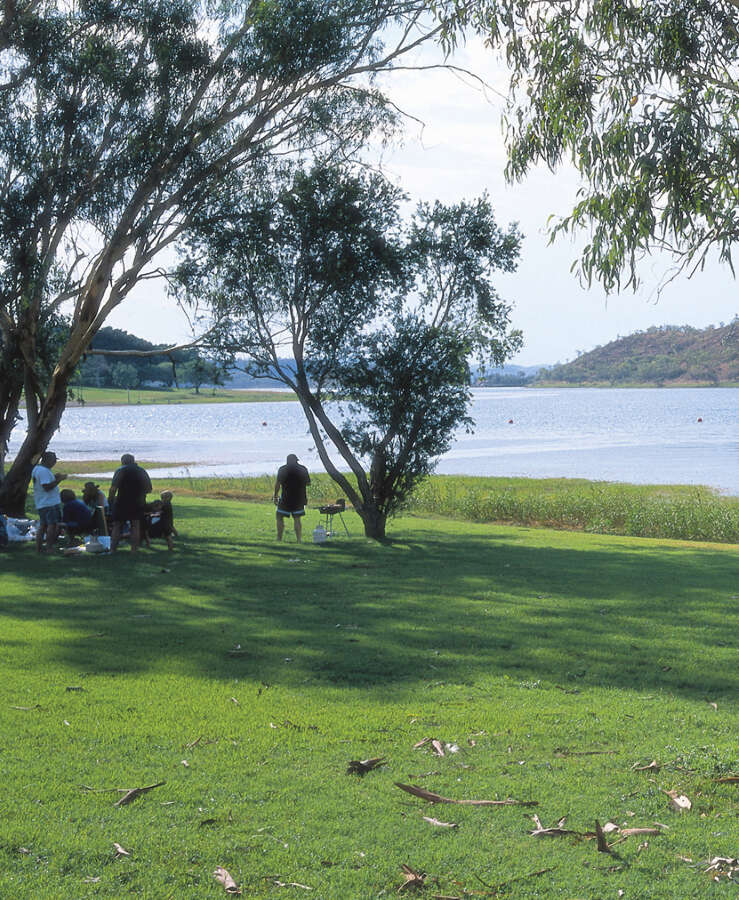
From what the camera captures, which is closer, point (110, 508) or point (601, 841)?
point (601, 841)

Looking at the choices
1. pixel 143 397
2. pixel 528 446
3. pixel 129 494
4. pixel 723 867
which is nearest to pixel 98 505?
pixel 129 494

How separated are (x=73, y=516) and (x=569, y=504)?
55.5 feet

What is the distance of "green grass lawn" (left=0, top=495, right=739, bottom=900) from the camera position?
14.3 feet

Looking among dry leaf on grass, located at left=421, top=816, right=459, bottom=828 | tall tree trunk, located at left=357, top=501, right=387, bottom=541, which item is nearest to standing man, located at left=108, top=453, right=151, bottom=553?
tall tree trunk, located at left=357, top=501, right=387, bottom=541

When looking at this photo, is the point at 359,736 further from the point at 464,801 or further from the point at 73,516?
the point at 73,516

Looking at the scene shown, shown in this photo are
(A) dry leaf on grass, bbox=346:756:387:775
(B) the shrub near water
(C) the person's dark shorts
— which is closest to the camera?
(A) dry leaf on grass, bbox=346:756:387:775

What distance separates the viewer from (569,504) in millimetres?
29266

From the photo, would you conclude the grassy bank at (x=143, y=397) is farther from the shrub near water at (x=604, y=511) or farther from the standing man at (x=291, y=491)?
the standing man at (x=291, y=491)

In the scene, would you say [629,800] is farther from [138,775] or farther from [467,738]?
[138,775]

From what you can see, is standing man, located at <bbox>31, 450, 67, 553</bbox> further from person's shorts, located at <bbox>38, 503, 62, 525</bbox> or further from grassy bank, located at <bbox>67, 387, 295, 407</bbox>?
grassy bank, located at <bbox>67, 387, 295, 407</bbox>

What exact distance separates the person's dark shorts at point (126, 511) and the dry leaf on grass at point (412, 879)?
38.2 ft

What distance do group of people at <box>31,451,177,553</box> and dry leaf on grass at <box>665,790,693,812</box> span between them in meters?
10.7

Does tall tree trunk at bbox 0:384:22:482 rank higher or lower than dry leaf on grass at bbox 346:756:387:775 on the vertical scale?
higher

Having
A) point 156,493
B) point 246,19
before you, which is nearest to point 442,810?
point 246,19
